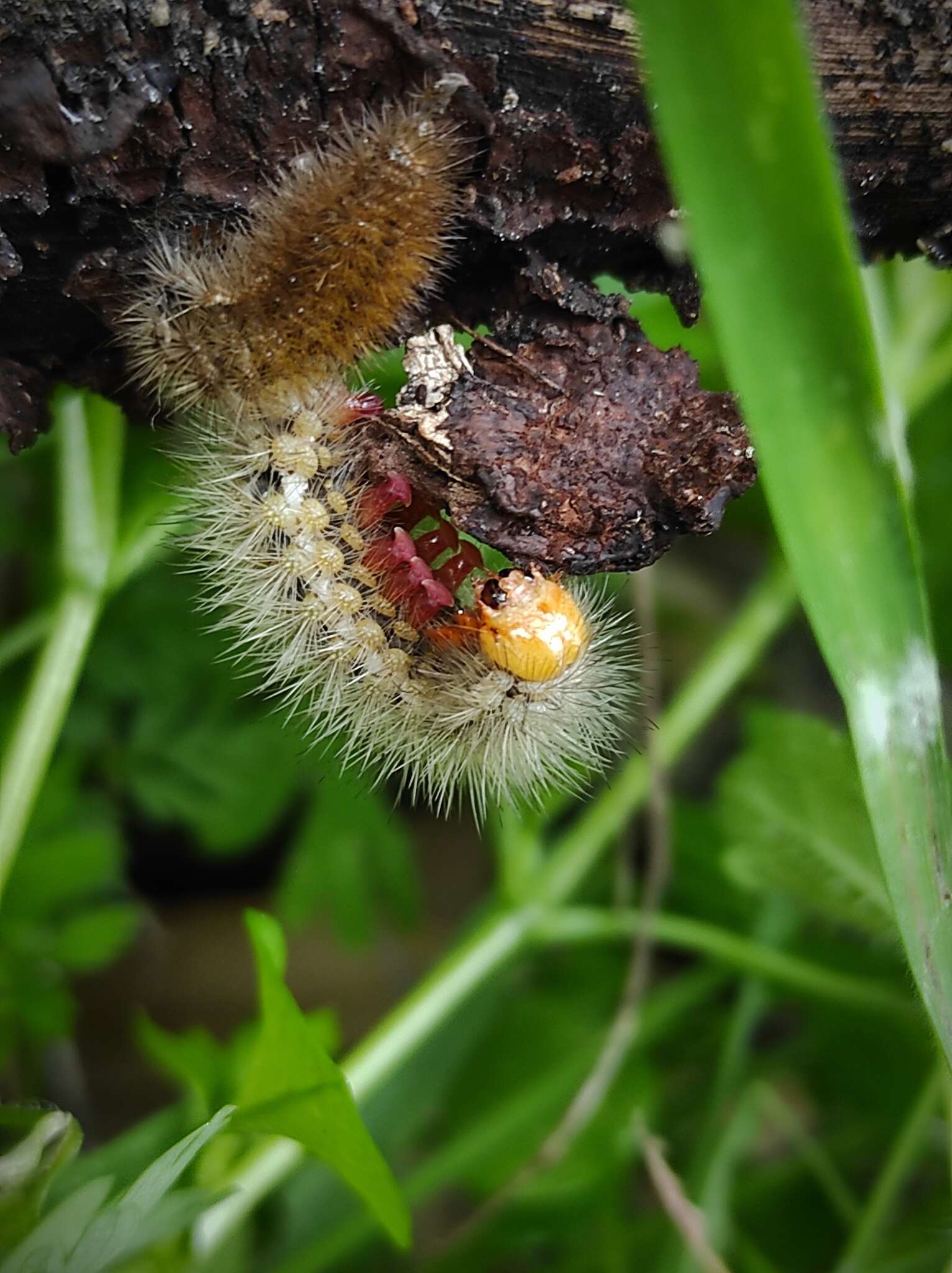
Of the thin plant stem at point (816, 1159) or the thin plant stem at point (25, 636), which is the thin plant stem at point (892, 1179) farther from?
the thin plant stem at point (25, 636)

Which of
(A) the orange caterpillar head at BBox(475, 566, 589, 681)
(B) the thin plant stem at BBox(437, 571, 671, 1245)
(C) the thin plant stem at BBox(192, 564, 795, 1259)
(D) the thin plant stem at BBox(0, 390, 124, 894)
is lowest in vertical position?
(B) the thin plant stem at BBox(437, 571, 671, 1245)

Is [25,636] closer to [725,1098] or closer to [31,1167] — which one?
[31,1167]

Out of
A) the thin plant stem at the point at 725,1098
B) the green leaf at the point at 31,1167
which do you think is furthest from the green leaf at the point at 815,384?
the thin plant stem at the point at 725,1098

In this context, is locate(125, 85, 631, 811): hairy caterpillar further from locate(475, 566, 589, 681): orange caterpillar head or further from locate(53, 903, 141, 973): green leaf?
locate(53, 903, 141, 973): green leaf

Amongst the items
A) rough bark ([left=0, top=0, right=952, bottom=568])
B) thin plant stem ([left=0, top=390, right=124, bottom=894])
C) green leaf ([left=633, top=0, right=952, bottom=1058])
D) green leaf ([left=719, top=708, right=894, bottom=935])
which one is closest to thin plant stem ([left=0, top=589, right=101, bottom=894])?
thin plant stem ([left=0, top=390, right=124, bottom=894])

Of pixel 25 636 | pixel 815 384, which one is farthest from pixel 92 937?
pixel 815 384

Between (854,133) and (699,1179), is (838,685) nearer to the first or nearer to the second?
(854,133)
